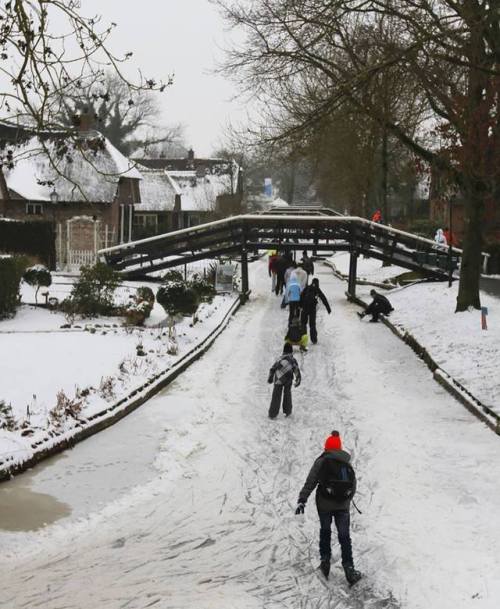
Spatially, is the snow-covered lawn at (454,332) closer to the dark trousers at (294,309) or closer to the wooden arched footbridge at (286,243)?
the wooden arched footbridge at (286,243)

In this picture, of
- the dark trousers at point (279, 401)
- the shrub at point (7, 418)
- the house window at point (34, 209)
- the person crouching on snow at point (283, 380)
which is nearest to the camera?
the shrub at point (7, 418)

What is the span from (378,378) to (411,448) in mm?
5417

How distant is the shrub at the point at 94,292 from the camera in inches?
943

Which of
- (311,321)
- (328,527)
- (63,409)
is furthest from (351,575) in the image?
A: (311,321)

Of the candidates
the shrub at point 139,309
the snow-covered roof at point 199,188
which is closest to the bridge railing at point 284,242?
the shrub at point 139,309

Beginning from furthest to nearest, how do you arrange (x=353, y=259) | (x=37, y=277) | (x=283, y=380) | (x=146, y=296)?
(x=353, y=259), (x=37, y=277), (x=146, y=296), (x=283, y=380)

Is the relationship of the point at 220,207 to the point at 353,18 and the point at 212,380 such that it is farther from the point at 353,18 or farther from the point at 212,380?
the point at 212,380

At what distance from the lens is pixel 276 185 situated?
155750 millimetres

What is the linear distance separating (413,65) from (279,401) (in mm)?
8310

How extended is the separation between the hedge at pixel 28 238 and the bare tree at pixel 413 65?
13804mm

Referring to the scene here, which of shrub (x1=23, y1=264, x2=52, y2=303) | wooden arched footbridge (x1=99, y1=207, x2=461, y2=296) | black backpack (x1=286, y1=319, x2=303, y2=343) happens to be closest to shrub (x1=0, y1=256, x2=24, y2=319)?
shrub (x1=23, y1=264, x2=52, y2=303)

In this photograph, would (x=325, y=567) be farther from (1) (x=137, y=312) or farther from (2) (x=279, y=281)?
(2) (x=279, y=281)

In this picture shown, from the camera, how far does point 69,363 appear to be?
55.3ft

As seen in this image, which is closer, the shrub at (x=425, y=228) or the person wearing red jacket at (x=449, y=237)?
the person wearing red jacket at (x=449, y=237)
